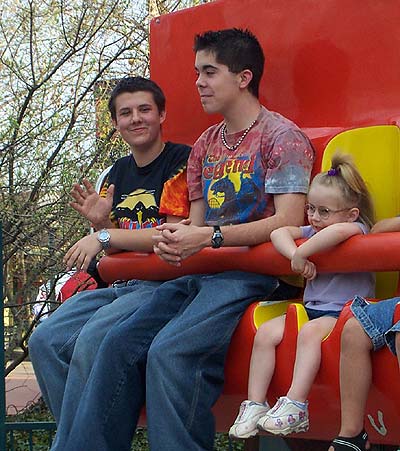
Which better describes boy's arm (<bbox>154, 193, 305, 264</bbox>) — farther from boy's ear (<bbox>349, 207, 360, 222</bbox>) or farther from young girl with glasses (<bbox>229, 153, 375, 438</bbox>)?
boy's ear (<bbox>349, 207, 360, 222</bbox>)

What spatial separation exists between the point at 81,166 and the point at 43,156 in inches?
9.8

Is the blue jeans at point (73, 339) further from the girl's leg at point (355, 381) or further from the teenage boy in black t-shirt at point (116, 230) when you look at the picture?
the girl's leg at point (355, 381)

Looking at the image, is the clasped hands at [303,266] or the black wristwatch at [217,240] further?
the black wristwatch at [217,240]

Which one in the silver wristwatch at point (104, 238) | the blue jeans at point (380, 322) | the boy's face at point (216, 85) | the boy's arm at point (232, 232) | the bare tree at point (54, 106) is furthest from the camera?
→ the bare tree at point (54, 106)

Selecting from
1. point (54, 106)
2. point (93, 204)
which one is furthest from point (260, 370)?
point (54, 106)

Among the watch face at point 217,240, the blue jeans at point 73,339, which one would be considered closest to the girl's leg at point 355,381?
the watch face at point 217,240

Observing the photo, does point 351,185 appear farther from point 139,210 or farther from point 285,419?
point 139,210

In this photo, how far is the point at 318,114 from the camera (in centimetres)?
336

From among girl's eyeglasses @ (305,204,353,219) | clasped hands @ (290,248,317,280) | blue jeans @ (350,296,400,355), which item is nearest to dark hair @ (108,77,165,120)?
girl's eyeglasses @ (305,204,353,219)

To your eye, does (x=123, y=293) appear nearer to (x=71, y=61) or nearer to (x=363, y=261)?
(x=363, y=261)

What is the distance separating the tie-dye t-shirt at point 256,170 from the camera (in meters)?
2.94

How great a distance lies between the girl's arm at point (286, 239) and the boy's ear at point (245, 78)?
58cm

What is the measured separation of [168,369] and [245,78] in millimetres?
1023

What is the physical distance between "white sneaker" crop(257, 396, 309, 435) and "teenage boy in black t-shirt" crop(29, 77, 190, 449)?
0.70 metres
